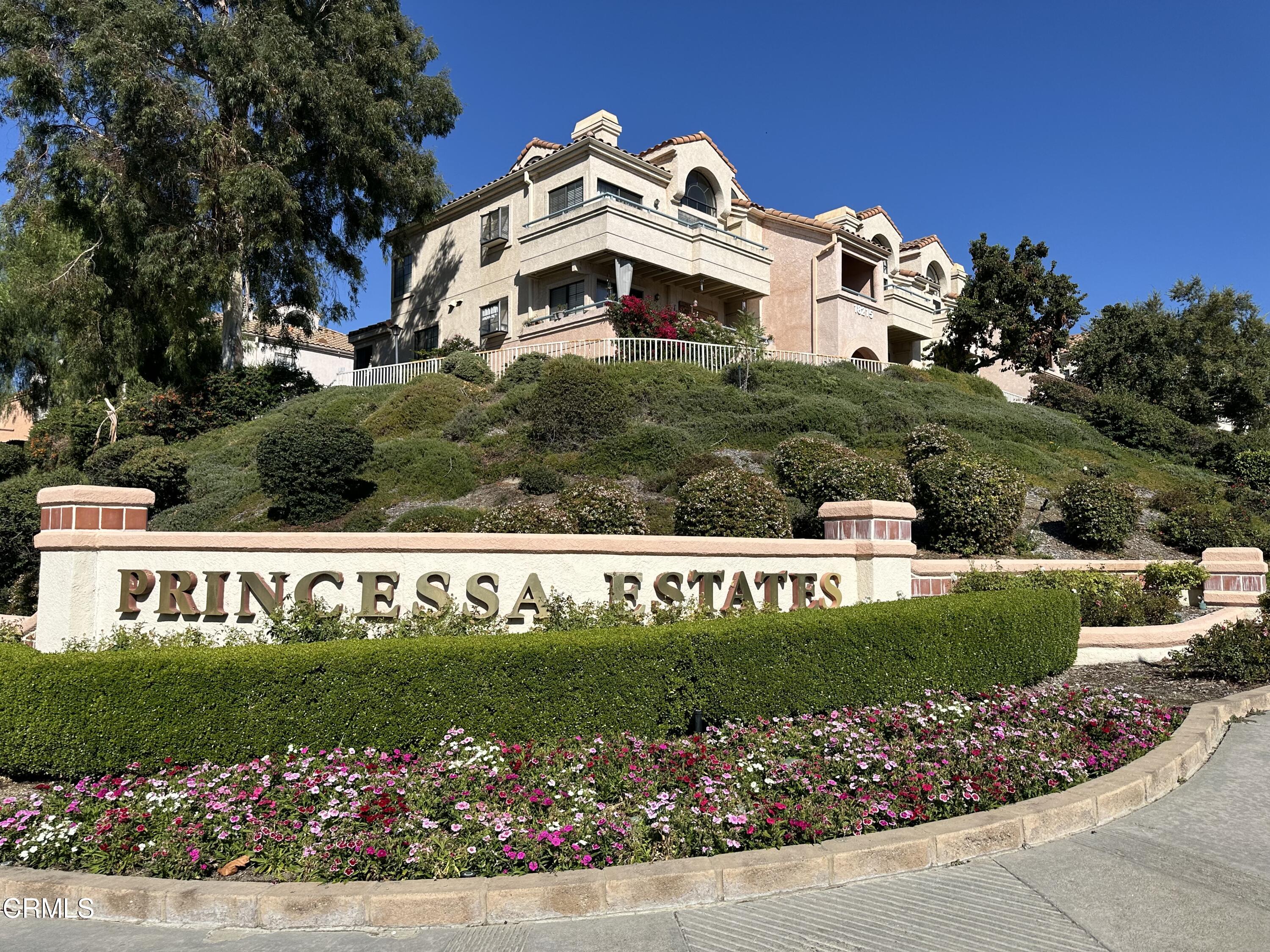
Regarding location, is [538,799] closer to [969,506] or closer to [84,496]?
[84,496]

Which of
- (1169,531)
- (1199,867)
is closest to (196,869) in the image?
(1199,867)

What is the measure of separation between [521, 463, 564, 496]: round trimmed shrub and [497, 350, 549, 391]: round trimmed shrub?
285 inches

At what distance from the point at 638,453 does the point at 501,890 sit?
14835 mm

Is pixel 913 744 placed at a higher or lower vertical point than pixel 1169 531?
lower

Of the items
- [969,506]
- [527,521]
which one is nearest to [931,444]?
[969,506]

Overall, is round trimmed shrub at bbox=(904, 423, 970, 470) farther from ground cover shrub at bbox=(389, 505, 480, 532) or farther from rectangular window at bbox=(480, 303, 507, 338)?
rectangular window at bbox=(480, 303, 507, 338)

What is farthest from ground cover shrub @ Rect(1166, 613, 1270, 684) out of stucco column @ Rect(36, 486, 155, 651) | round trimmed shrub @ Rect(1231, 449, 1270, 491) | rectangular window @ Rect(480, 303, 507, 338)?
rectangular window @ Rect(480, 303, 507, 338)

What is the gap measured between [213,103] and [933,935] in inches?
1181

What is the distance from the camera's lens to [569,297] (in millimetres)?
31906

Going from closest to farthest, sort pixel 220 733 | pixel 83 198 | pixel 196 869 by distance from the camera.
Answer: pixel 196 869 → pixel 220 733 → pixel 83 198

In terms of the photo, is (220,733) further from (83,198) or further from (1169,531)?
(83,198)

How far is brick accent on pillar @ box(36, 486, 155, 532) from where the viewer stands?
734cm

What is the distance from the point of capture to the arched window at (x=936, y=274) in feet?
160

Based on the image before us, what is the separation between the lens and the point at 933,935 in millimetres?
3883
